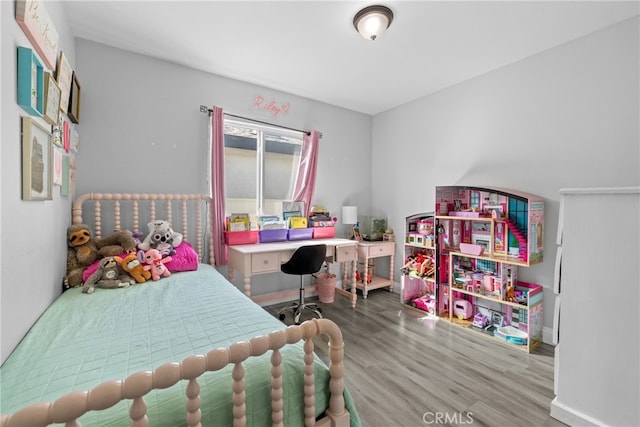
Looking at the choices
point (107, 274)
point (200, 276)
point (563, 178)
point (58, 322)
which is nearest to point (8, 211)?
point (58, 322)

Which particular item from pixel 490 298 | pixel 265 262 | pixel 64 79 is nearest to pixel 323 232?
pixel 265 262

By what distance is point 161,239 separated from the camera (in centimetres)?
232

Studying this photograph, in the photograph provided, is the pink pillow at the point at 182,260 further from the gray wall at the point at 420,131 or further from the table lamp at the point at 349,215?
the table lamp at the point at 349,215

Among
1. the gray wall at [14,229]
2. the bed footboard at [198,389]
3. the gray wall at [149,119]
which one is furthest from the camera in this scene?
the gray wall at [149,119]

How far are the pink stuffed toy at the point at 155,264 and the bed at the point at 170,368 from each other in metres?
0.38

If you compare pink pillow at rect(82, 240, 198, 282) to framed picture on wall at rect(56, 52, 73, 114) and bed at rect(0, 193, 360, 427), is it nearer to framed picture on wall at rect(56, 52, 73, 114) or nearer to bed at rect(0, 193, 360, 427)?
bed at rect(0, 193, 360, 427)

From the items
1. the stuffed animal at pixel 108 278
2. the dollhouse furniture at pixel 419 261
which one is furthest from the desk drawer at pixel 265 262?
the dollhouse furniture at pixel 419 261

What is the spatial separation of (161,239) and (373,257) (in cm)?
241

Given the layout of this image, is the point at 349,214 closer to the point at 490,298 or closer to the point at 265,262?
the point at 265,262

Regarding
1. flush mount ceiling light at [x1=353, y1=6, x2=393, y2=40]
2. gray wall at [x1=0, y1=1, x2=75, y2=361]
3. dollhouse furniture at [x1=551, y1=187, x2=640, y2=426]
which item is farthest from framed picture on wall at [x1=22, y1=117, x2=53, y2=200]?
dollhouse furniture at [x1=551, y1=187, x2=640, y2=426]

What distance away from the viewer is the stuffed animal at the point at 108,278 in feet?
6.04

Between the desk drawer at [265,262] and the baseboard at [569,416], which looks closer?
the baseboard at [569,416]

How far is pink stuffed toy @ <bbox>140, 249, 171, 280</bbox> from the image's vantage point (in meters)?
2.07

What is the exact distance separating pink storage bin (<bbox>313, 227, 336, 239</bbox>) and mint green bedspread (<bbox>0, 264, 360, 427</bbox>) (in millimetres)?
1805
